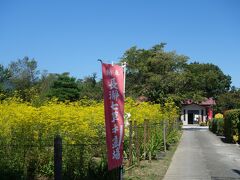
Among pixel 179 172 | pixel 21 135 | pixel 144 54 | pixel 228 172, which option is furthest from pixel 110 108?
pixel 144 54

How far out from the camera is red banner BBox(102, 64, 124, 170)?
24.3 ft

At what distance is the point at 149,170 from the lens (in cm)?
1248

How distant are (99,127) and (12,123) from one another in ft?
10.2

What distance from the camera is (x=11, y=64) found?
71562mm

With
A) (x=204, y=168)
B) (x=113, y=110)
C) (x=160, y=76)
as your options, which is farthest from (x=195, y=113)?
(x=113, y=110)

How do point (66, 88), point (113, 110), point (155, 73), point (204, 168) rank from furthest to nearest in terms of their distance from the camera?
point (66, 88) → point (155, 73) → point (204, 168) → point (113, 110)

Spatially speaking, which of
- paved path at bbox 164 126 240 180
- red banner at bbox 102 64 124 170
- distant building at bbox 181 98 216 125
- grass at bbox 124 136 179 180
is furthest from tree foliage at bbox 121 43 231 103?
red banner at bbox 102 64 124 170

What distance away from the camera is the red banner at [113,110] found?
7.42 meters

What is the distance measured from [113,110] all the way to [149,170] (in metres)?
5.42

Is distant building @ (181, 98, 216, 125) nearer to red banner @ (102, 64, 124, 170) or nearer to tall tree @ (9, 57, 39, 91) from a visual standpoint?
tall tree @ (9, 57, 39, 91)

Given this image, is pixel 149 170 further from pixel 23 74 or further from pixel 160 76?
pixel 23 74

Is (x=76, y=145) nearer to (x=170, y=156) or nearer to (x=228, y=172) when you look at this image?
(x=228, y=172)

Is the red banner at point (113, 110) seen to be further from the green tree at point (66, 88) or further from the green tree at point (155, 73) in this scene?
the green tree at point (66, 88)

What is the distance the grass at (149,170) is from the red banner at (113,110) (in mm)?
3251
